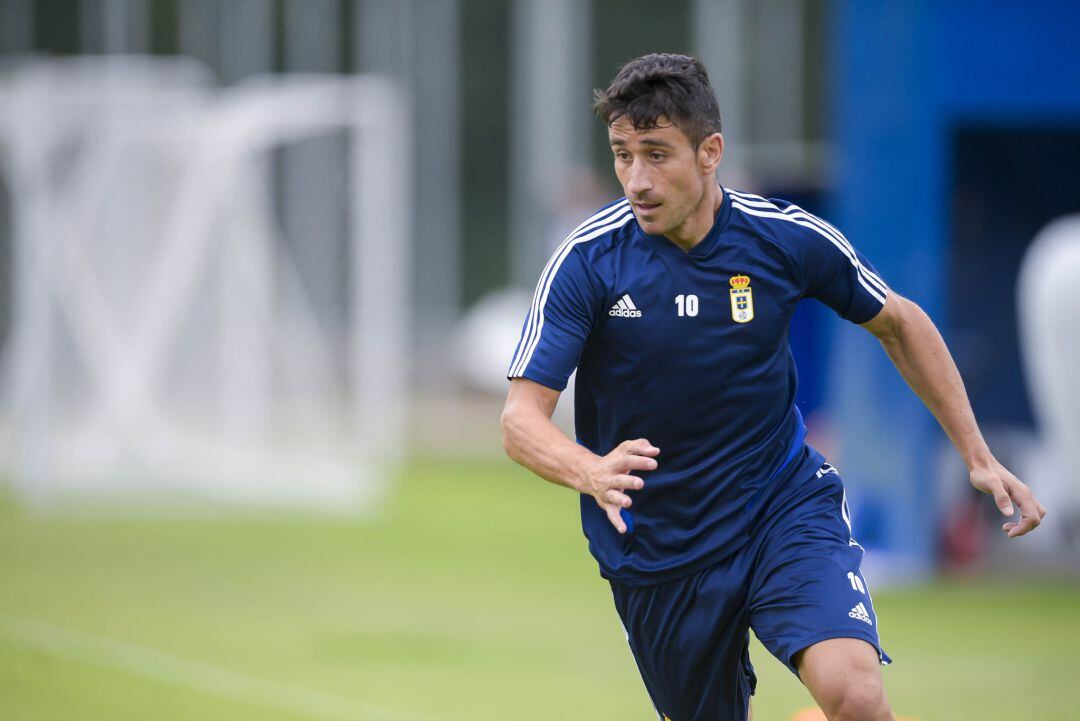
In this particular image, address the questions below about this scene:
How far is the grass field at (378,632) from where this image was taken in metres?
8.57

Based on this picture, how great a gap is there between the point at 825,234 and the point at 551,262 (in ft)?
2.93

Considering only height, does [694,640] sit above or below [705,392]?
below

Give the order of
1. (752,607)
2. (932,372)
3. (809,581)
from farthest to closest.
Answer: (932,372), (752,607), (809,581)

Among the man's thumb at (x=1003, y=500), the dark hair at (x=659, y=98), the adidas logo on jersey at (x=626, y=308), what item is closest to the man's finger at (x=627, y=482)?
the adidas logo on jersey at (x=626, y=308)

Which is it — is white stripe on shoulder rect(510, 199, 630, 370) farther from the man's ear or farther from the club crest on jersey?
the club crest on jersey

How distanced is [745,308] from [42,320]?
40.4ft

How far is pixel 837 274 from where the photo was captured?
5.49 m

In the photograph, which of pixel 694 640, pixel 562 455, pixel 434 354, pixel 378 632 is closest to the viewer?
pixel 562 455

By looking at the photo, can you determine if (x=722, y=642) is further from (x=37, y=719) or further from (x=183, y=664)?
(x=183, y=664)

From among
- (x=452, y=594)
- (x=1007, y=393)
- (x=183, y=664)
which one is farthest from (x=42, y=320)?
(x=1007, y=393)

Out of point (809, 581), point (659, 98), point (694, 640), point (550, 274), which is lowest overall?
point (694, 640)

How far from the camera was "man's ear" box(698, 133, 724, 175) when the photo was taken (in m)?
5.20

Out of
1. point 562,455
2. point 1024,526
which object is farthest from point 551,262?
point 1024,526

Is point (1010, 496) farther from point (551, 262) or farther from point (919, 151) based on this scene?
point (919, 151)
